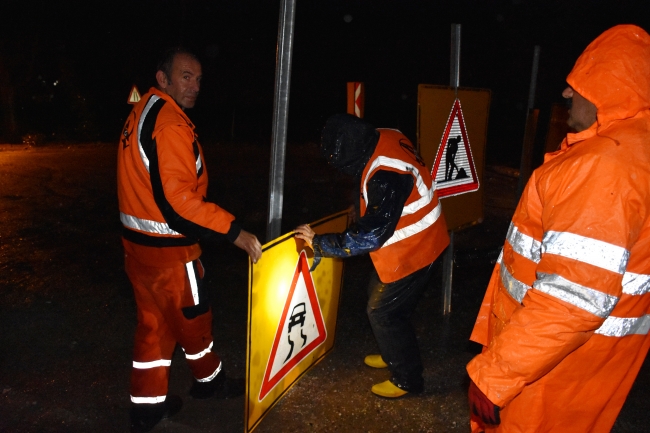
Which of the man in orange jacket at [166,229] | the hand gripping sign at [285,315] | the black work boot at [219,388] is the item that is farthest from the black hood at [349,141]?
the black work boot at [219,388]

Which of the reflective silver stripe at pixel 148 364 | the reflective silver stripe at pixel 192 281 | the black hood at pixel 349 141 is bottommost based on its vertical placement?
the reflective silver stripe at pixel 148 364

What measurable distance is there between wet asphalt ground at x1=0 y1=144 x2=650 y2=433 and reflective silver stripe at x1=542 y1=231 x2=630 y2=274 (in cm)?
198

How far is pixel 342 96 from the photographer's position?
2494cm

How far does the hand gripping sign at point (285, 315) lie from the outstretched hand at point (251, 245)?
3cm

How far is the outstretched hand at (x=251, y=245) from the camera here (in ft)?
8.34

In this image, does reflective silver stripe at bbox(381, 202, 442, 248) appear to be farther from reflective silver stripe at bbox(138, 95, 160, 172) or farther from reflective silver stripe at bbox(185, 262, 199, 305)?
reflective silver stripe at bbox(138, 95, 160, 172)

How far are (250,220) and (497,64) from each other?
2104cm

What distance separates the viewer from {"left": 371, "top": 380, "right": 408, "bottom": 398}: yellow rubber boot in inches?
138

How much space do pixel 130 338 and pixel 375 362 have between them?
1.91 meters

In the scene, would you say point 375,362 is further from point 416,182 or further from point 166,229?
point 166,229

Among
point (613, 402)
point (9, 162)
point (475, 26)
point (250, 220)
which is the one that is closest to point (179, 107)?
point (613, 402)

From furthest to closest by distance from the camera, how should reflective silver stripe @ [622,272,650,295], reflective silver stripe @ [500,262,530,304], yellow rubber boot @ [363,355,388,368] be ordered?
yellow rubber boot @ [363,355,388,368]
reflective silver stripe @ [500,262,530,304]
reflective silver stripe @ [622,272,650,295]

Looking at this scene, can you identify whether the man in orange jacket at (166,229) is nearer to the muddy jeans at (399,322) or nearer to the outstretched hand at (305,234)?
the outstretched hand at (305,234)

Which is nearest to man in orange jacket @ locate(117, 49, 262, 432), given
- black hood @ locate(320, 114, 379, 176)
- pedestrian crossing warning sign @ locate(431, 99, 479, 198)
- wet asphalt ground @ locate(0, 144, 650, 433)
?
wet asphalt ground @ locate(0, 144, 650, 433)
